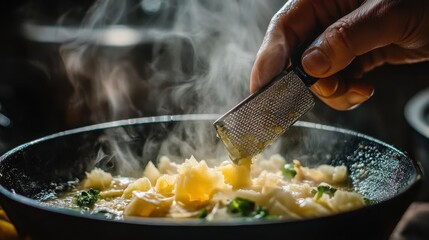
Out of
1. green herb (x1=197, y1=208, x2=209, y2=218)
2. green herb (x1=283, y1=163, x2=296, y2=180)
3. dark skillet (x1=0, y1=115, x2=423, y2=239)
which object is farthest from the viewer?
green herb (x1=283, y1=163, x2=296, y2=180)

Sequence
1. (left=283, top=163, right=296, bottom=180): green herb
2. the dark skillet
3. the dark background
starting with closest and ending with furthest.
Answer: the dark skillet < (left=283, top=163, right=296, bottom=180): green herb < the dark background

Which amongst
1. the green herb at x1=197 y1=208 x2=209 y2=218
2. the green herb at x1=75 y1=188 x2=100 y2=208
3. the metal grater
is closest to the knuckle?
the metal grater

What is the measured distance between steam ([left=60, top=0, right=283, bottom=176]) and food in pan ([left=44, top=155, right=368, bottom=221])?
1.34 metres

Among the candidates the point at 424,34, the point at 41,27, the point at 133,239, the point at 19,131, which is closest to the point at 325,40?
the point at 424,34

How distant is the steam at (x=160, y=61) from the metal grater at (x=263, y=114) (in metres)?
1.41

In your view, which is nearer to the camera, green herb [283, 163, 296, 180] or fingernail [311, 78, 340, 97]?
green herb [283, 163, 296, 180]

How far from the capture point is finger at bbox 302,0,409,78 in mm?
2406

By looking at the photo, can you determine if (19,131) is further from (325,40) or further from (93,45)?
(325,40)

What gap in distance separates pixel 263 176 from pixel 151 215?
769 millimetres

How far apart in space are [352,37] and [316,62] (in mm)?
209

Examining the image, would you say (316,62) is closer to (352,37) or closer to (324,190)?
(352,37)

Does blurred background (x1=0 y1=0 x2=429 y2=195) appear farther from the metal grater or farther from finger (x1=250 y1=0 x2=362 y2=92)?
the metal grater

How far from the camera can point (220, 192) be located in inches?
84.6

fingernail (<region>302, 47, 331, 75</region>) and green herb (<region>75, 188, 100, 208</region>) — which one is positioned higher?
fingernail (<region>302, 47, 331, 75</region>)
